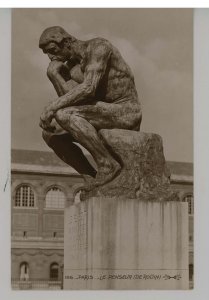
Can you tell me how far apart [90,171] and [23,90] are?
133 centimetres

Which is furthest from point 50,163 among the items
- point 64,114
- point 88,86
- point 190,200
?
point 190,200

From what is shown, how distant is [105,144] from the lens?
899 centimetres

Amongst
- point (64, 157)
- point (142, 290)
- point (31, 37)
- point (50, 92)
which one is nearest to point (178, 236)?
point (142, 290)

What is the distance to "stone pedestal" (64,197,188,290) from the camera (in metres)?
8.77

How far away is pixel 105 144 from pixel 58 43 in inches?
52.8

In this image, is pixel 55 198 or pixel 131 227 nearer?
pixel 131 227

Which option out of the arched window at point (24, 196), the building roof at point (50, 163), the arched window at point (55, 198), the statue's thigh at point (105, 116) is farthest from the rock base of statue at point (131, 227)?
the arched window at point (55, 198)

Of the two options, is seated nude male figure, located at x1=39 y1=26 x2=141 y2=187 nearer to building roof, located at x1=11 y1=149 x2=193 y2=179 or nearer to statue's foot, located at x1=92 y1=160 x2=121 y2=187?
statue's foot, located at x1=92 y1=160 x2=121 y2=187

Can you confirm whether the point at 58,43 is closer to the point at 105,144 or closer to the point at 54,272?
the point at 105,144

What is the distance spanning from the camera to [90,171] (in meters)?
9.31

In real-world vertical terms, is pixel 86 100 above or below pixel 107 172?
above

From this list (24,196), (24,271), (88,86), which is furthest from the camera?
(24,196)

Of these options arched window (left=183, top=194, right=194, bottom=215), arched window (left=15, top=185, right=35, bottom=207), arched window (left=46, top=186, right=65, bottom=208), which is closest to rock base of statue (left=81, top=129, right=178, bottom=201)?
arched window (left=183, top=194, right=194, bottom=215)

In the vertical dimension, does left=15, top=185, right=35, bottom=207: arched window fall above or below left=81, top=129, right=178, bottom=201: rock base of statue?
below
